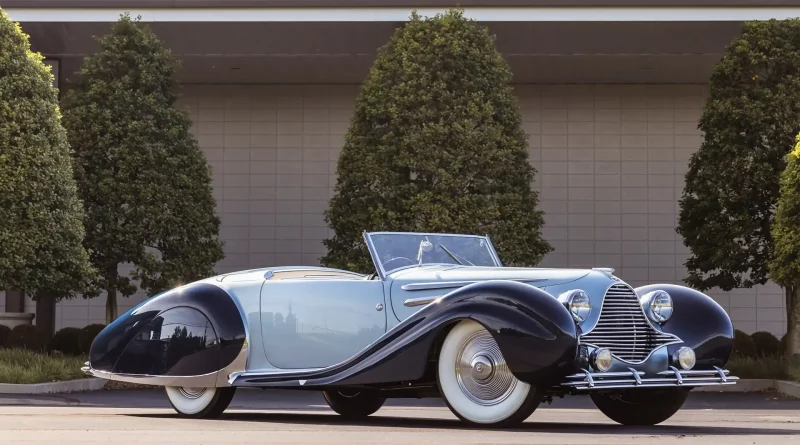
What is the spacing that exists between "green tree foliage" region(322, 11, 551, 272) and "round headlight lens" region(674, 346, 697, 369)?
10.2 metres

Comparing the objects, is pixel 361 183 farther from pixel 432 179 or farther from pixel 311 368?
pixel 311 368

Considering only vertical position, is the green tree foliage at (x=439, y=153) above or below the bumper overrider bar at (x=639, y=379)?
above

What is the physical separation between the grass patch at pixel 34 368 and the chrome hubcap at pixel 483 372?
918 centimetres

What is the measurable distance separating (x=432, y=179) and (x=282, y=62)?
5688 mm

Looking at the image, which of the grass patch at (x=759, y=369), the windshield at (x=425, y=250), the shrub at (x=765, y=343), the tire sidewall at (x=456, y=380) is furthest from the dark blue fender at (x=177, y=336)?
the shrub at (x=765, y=343)

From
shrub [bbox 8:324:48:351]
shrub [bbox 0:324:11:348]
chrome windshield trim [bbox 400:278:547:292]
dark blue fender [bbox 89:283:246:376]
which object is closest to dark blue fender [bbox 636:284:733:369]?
chrome windshield trim [bbox 400:278:547:292]

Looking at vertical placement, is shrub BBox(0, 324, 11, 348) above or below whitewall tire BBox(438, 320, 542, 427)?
below

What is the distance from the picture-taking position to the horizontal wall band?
20.1 meters

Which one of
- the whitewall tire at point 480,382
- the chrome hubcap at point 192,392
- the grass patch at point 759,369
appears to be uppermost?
the whitewall tire at point 480,382

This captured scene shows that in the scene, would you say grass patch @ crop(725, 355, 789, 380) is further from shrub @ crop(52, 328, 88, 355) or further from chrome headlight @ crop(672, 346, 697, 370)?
shrub @ crop(52, 328, 88, 355)

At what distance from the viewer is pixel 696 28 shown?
2053cm

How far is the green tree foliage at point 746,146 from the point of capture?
18.6 m

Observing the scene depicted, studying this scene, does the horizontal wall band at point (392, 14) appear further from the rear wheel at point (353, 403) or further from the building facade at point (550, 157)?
the rear wheel at point (353, 403)

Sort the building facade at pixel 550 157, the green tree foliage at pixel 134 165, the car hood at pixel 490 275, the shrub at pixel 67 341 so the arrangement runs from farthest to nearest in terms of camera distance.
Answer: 1. the building facade at pixel 550 157
2. the shrub at pixel 67 341
3. the green tree foliage at pixel 134 165
4. the car hood at pixel 490 275
